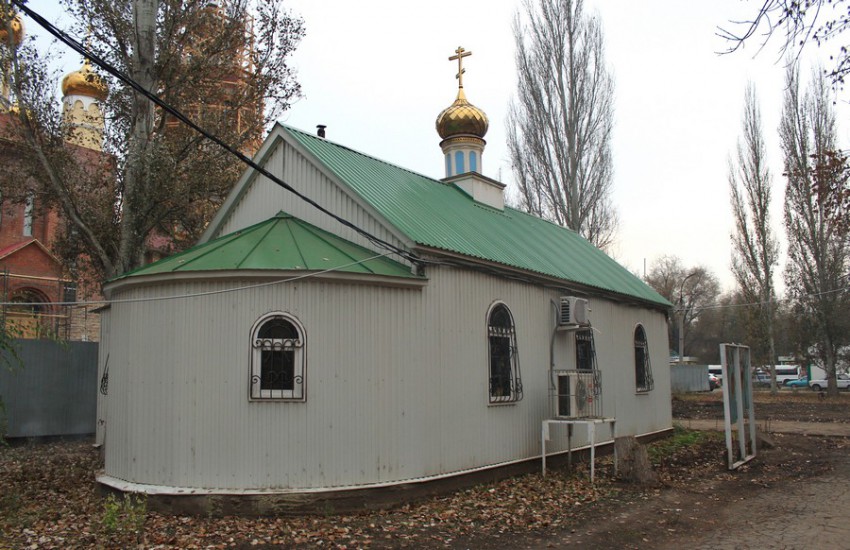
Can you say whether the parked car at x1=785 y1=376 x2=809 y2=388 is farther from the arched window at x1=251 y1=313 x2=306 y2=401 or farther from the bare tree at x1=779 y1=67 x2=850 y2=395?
the arched window at x1=251 y1=313 x2=306 y2=401

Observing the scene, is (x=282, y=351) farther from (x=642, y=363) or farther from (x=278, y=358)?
(x=642, y=363)

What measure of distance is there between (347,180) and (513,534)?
17.4 ft

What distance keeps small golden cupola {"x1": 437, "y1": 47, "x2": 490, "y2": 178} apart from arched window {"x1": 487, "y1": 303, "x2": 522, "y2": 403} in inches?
224

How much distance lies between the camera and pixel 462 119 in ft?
51.5

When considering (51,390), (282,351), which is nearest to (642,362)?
(282,351)

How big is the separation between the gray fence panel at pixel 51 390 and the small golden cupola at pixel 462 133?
946cm

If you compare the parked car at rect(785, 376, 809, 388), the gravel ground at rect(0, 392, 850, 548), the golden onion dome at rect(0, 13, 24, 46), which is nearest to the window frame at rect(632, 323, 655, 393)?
the gravel ground at rect(0, 392, 850, 548)

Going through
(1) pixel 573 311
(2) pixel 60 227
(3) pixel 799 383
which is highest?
(2) pixel 60 227

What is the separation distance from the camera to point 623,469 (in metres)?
10.7

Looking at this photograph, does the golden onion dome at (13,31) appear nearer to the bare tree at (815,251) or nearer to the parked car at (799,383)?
the bare tree at (815,251)

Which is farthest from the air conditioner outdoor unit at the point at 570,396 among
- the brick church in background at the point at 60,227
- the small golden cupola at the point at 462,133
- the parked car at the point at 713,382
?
the parked car at the point at 713,382

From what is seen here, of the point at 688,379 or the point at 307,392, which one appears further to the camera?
the point at 688,379

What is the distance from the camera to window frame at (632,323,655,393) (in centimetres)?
1549

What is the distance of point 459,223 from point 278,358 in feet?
14.6
